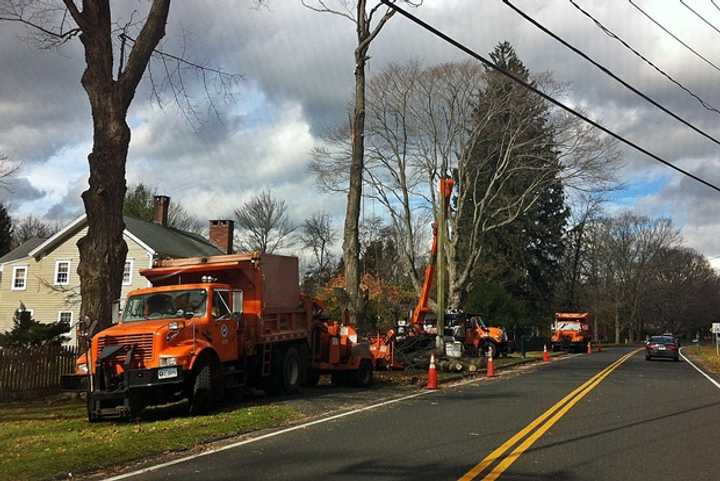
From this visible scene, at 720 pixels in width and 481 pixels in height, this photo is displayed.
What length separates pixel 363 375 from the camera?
1856cm

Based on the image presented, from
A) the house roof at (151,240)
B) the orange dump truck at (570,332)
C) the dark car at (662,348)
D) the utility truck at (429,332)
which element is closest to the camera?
the utility truck at (429,332)

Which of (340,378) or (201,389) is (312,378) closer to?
(340,378)

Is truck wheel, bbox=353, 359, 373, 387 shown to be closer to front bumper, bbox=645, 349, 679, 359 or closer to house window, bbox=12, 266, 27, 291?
front bumper, bbox=645, 349, 679, 359

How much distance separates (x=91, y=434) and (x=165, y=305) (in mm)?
3411

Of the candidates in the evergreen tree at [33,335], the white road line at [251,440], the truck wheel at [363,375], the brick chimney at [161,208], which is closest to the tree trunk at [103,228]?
the evergreen tree at [33,335]

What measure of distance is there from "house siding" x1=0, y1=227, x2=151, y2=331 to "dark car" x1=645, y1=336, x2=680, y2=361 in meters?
28.6

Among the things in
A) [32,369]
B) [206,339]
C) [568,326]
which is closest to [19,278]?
[32,369]

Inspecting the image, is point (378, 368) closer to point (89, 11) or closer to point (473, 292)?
point (89, 11)

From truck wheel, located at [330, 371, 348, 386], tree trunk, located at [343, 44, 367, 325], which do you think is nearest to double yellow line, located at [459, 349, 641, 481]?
truck wheel, located at [330, 371, 348, 386]

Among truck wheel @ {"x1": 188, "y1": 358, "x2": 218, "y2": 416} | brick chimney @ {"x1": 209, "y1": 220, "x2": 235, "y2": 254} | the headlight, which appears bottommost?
truck wheel @ {"x1": 188, "y1": 358, "x2": 218, "y2": 416}

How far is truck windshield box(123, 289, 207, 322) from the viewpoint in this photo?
13188mm

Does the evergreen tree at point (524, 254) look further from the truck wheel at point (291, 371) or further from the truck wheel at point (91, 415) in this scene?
the truck wheel at point (91, 415)

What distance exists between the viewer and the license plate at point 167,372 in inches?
454

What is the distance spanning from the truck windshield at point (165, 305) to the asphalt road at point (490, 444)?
11.8ft
